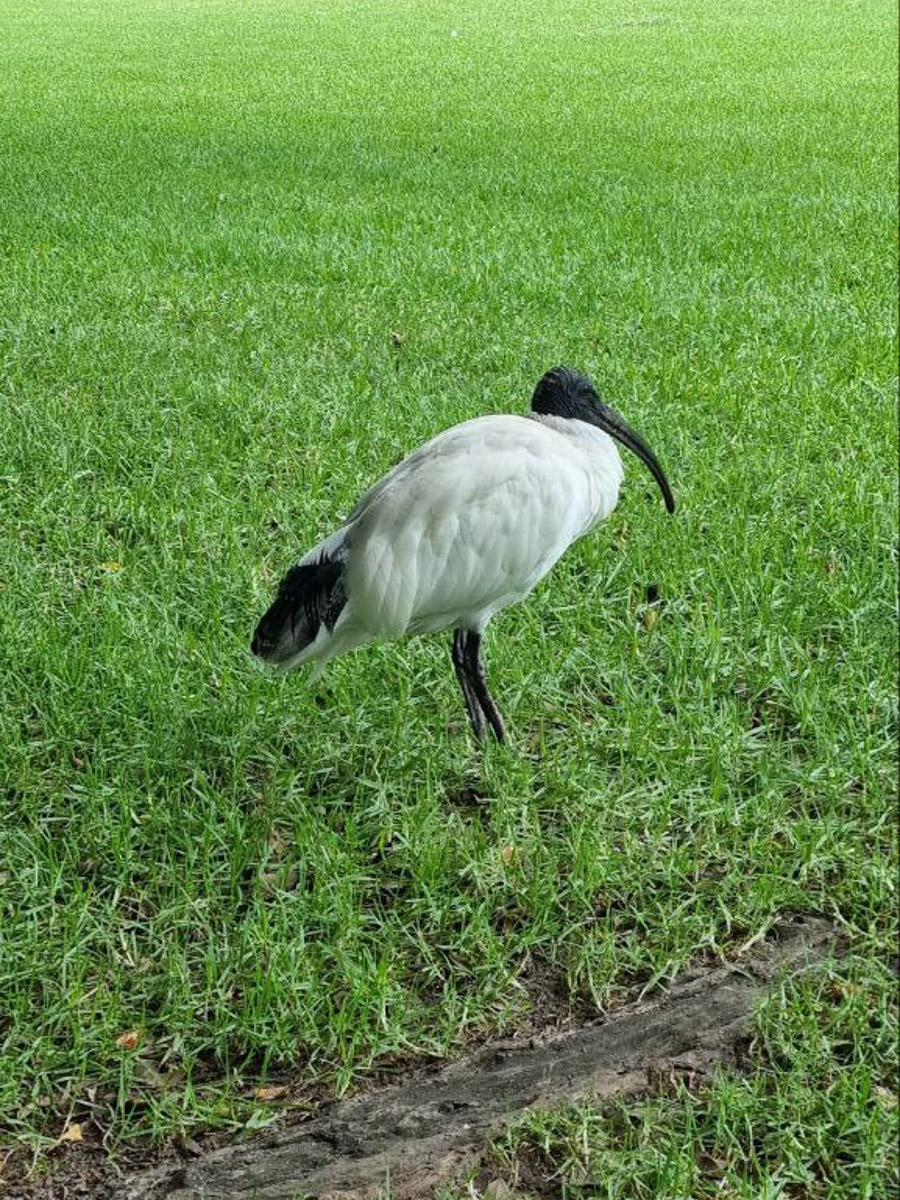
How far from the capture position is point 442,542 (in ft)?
10.1

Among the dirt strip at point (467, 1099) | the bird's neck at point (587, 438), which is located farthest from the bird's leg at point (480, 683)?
the dirt strip at point (467, 1099)

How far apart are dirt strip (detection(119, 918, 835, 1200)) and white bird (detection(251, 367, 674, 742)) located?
94 cm

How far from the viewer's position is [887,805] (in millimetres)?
3201

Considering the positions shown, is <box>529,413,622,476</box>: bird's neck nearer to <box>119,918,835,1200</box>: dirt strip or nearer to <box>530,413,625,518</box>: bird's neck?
<box>530,413,625,518</box>: bird's neck

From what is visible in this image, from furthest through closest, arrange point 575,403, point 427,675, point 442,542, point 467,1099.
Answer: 1. point 427,675
2. point 575,403
3. point 442,542
4. point 467,1099

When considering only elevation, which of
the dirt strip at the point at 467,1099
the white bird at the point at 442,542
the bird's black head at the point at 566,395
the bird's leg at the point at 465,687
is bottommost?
the dirt strip at the point at 467,1099

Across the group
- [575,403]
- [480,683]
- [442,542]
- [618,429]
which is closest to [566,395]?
[575,403]

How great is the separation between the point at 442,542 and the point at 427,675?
0.79 m

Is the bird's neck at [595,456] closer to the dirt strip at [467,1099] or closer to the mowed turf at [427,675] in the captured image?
the mowed turf at [427,675]

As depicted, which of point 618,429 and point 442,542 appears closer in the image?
point 442,542

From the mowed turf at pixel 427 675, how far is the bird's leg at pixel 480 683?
0.11 meters

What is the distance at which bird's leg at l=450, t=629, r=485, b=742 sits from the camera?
3.42 metres

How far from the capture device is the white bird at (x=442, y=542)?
3064mm

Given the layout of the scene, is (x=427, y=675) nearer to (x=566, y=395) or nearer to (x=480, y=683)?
(x=480, y=683)
